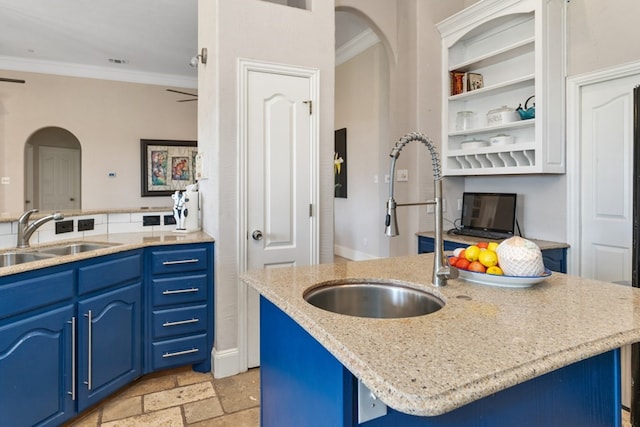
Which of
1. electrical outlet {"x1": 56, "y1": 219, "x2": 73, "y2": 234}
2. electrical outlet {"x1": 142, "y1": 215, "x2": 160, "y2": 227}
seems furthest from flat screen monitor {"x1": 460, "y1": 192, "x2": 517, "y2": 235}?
electrical outlet {"x1": 56, "y1": 219, "x2": 73, "y2": 234}

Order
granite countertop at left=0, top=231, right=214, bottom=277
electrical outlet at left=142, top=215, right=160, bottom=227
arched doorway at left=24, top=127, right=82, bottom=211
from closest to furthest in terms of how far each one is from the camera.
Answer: granite countertop at left=0, top=231, right=214, bottom=277
electrical outlet at left=142, top=215, right=160, bottom=227
arched doorway at left=24, top=127, right=82, bottom=211

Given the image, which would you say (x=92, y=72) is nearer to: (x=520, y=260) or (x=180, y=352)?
(x=180, y=352)

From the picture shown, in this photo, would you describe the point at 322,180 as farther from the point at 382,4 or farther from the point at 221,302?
the point at 382,4

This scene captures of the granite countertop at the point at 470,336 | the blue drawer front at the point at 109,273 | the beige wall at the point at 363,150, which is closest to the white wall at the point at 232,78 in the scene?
the blue drawer front at the point at 109,273

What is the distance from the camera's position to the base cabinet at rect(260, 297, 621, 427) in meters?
0.87

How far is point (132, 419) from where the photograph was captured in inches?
82.7

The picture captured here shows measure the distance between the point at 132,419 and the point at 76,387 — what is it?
346 millimetres

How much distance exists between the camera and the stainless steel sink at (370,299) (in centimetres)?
136

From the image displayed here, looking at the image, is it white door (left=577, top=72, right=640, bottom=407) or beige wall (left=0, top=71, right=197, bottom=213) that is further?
beige wall (left=0, top=71, right=197, bottom=213)

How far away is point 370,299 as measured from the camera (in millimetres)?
1443

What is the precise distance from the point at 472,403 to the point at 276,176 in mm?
2032

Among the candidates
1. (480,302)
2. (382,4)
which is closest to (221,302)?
(480,302)

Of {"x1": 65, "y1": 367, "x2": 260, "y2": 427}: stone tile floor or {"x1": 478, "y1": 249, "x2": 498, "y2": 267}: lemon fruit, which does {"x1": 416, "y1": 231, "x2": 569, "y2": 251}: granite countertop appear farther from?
{"x1": 65, "y1": 367, "x2": 260, "y2": 427}: stone tile floor

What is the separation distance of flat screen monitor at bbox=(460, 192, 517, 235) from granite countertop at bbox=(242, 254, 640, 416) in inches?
75.1
